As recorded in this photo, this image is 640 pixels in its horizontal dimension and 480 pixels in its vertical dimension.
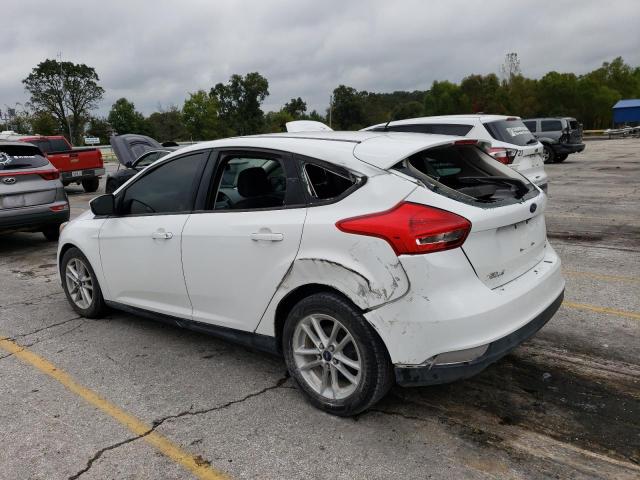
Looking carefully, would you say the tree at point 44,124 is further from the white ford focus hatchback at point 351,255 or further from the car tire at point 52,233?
the white ford focus hatchback at point 351,255

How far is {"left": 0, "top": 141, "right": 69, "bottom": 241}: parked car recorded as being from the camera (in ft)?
25.6

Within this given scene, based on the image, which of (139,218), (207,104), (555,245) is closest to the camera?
(139,218)

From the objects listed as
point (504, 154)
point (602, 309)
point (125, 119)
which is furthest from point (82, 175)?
point (125, 119)

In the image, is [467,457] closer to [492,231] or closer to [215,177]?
[492,231]

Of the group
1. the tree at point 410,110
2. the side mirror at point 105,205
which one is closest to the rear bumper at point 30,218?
the side mirror at point 105,205

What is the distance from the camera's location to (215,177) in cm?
372

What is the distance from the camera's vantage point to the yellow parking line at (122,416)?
8.90 ft

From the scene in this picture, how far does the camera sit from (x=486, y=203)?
2969mm

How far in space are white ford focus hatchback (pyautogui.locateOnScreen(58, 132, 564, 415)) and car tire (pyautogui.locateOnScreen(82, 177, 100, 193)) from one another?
14869 mm

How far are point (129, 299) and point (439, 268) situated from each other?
2723 mm

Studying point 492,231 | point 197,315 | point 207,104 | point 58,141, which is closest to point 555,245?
point 492,231

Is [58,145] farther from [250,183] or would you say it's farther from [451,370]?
[451,370]

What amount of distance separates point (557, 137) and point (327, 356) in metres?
20.7

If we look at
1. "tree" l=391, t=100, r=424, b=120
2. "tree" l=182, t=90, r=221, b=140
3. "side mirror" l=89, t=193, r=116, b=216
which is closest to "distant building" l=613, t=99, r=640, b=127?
"tree" l=391, t=100, r=424, b=120
